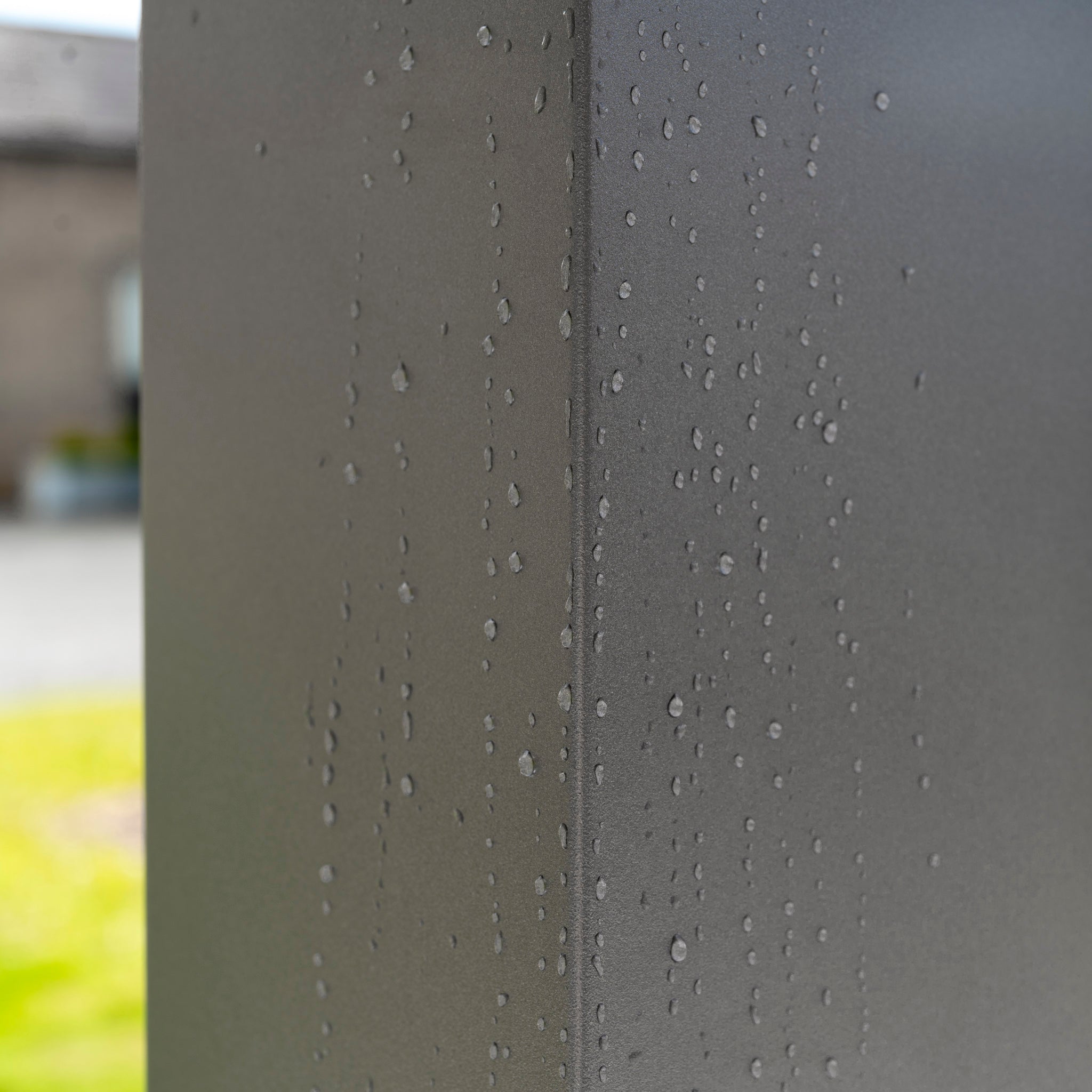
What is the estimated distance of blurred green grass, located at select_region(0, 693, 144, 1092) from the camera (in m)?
2.46

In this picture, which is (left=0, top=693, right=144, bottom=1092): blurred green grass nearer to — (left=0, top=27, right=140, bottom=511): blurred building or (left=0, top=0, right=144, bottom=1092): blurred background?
(left=0, top=0, right=144, bottom=1092): blurred background

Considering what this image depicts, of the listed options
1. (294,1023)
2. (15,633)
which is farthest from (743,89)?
(15,633)

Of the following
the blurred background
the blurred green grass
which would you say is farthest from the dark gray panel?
the blurred green grass

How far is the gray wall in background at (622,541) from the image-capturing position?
0.59 m

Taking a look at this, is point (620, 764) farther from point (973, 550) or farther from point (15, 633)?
point (15, 633)

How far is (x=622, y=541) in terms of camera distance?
0.59 metres

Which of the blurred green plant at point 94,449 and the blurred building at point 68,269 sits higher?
the blurred building at point 68,269

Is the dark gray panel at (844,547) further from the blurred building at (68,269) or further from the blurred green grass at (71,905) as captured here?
the blurred building at (68,269)

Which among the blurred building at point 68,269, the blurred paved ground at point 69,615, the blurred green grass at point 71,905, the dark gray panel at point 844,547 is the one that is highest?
the blurred building at point 68,269

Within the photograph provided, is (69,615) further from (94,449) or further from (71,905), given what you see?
(94,449)

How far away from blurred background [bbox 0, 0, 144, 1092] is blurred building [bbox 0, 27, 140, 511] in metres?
0.02

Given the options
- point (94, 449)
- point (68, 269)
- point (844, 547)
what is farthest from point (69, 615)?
point (68, 269)

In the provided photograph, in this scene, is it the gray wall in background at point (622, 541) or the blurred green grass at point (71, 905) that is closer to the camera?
the gray wall in background at point (622, 541)

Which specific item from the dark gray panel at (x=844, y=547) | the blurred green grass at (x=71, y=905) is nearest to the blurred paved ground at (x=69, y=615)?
the blurred green grass at (x=71, y=905)
